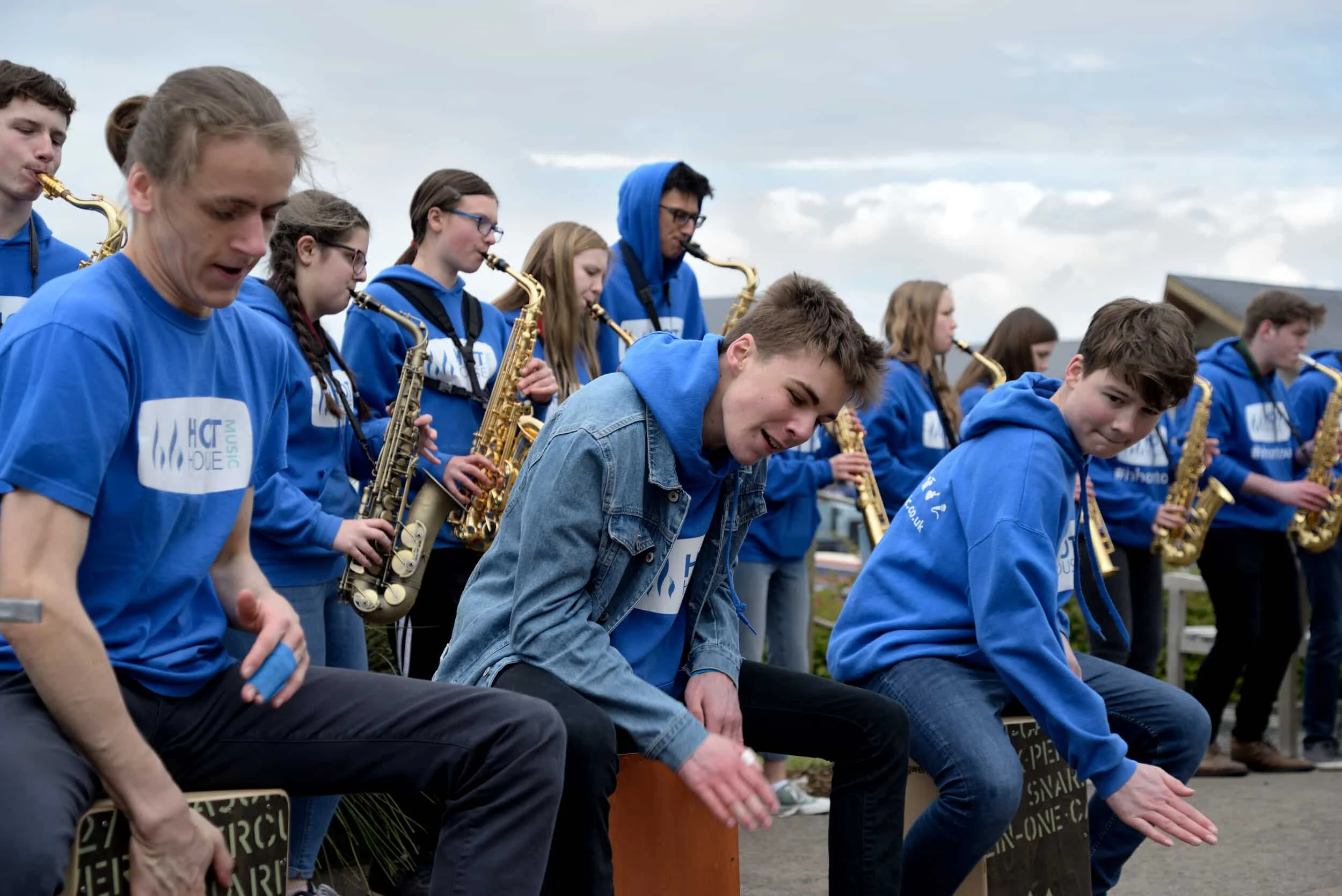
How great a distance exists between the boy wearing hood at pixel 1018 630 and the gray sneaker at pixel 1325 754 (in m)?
3.57

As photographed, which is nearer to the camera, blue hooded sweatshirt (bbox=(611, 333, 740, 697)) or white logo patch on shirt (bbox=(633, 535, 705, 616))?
blue hooded sweatshirt (bbox=(611, 333, 740, 697))

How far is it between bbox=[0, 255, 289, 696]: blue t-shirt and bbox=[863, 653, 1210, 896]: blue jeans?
1.66 meters

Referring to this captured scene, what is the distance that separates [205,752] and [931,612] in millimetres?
1907

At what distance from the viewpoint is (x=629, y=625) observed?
124 inches

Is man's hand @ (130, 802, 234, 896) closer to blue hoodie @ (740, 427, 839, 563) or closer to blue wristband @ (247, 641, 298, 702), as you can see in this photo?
blue wristband @ (247, 641, 298, 702)

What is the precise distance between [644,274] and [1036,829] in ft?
10.0

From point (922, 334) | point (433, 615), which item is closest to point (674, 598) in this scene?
point (433, 615)

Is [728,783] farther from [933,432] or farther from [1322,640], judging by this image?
[1322,640]

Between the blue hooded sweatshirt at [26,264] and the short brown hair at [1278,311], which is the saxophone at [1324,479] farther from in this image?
the blue hooded sweatshirt at [26,264]

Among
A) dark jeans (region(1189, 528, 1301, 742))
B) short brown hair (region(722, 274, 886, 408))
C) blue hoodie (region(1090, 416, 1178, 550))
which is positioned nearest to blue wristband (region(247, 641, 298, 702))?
short brown hair (region(722, 274, 886, 408))

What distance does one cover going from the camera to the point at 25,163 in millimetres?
3854

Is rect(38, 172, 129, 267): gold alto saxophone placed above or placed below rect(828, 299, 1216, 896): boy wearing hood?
above

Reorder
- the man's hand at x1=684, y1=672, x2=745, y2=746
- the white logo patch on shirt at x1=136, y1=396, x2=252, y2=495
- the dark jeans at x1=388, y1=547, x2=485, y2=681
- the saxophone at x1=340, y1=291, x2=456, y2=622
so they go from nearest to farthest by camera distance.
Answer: the white logo patch on shirt at x1=136, y1=396, x2=252, y2=495 < the man's hand at x1=684, y1=672, x2=745, y2=746 < the saxophone at x1=340, y1=291, x2=456, y2=622 < the dark jeans at x1=388, y1=547, x2=485, y2=681

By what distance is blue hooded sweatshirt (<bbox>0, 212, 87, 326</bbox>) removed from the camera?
3.87 m
